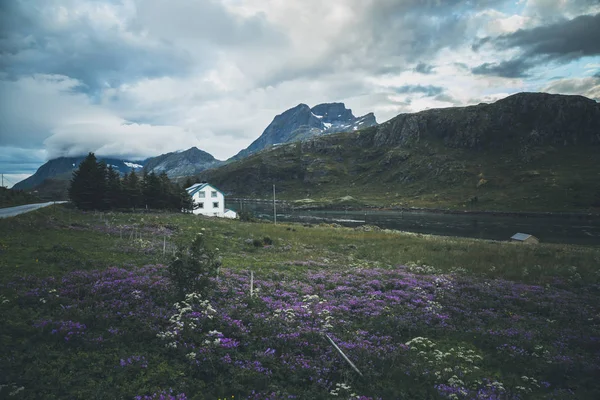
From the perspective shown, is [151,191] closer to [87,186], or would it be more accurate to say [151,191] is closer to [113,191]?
[113,191]

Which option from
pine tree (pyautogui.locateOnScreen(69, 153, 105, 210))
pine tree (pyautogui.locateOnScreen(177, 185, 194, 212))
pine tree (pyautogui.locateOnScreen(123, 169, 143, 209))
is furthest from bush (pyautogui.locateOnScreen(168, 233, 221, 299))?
pine tree (pyautogui.locateOnScreen(177, 185, 194, 212))

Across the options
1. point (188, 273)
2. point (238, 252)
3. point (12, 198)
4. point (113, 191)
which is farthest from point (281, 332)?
point (12, 198)

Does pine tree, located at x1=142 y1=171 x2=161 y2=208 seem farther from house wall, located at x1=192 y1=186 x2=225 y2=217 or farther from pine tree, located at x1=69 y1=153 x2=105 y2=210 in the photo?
house wall, located at x1=192 y1=186 x2=225 y2=217

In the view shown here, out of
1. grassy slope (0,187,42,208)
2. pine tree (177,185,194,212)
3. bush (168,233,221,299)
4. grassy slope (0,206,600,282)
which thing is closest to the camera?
bush (168,233,221,299)

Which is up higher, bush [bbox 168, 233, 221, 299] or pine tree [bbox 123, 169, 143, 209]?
pine tree [bbox 123, 169, 143, 209]

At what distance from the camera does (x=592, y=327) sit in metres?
15.7

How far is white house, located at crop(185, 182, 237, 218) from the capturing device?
302ft

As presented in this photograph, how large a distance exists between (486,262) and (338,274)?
58.8 feet

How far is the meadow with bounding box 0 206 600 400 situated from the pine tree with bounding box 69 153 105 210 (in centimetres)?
4473

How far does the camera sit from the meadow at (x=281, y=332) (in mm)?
9930

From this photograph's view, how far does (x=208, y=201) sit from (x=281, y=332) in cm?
8563

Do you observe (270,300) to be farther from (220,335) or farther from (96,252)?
(96,252)

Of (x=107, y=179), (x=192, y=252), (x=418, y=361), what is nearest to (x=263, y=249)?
(x=192, y=252)

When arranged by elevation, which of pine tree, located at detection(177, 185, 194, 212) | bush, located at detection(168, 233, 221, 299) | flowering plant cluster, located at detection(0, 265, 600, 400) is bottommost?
flowering plant cluster, located at detection(0, 265, 600, 400)
